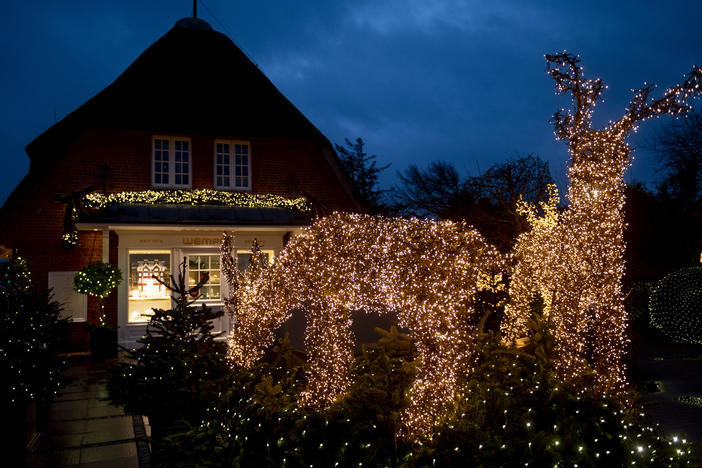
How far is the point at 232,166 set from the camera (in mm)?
13898

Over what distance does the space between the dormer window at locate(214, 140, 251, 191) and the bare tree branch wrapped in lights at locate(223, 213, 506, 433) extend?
31.9ft

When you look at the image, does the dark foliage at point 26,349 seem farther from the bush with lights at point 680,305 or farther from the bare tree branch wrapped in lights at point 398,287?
the bush with lights at point 680,305

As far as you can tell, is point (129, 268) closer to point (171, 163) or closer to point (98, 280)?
point (98, 280)

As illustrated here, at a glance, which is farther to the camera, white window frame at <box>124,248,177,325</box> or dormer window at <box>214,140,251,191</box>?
dormer window at <box>214,140,251,191</box>

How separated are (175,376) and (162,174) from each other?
8681mm

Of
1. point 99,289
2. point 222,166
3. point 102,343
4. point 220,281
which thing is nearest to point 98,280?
point 99,289

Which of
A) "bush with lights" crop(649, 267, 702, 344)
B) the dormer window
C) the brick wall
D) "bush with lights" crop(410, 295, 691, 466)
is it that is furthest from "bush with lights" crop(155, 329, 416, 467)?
the dormer window

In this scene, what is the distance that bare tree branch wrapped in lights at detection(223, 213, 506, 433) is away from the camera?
13.6 feet

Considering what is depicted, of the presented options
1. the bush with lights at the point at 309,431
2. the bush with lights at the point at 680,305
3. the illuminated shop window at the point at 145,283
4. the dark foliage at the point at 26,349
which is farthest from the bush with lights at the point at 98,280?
the bush with lights at the point at 680,305

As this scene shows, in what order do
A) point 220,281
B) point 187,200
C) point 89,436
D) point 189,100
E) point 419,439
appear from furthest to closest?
1. point 220,281
2. point 187,200
3. point 189,100
4. point 89,436
5. point 419,439

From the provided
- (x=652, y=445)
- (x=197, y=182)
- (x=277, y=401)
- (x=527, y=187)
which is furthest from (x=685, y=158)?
(x=277, y=401)

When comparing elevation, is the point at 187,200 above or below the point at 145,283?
above

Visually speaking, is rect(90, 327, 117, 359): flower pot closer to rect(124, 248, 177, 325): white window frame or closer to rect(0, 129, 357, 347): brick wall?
rect(0, 129, 357, 347): brick wall

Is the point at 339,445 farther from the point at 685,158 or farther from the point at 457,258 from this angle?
the point at 685,158
